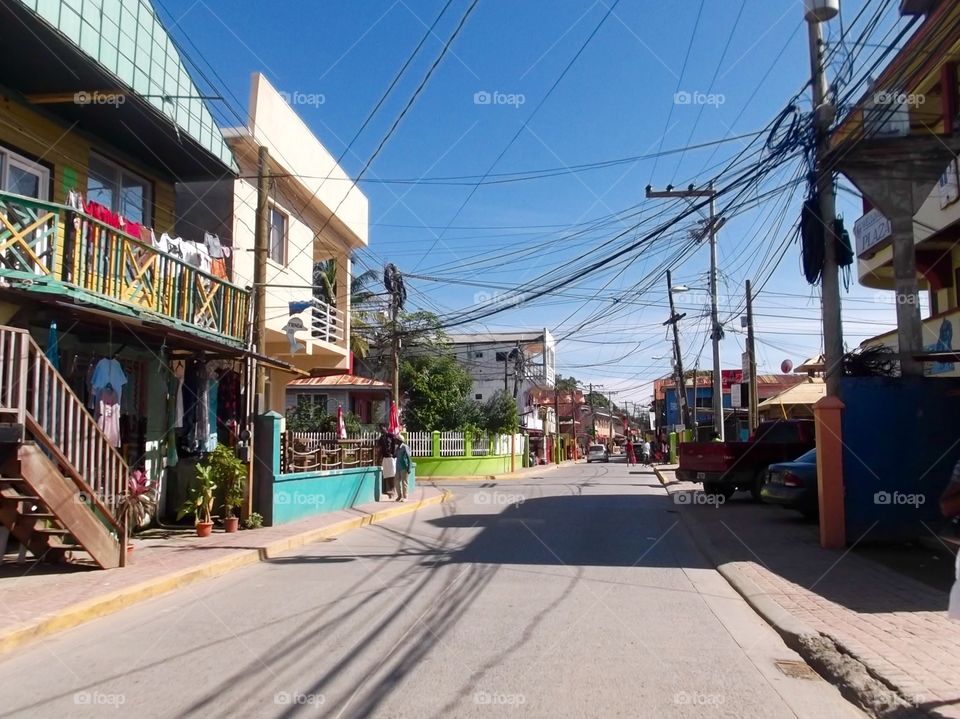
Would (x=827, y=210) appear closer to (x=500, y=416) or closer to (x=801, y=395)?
(x=801, y=395)

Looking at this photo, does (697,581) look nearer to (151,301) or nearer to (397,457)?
(151,301)

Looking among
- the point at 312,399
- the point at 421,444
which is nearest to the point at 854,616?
the point at 421,444

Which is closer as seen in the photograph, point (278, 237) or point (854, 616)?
point (854, 616)

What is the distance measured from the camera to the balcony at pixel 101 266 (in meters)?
9.60

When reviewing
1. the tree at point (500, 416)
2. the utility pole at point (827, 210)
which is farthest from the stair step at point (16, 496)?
the tree at point (500, 416)

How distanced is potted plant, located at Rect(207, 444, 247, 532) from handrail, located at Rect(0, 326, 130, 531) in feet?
9.12

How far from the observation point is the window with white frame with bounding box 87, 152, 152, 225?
13.5 m

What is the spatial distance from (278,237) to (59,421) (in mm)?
9856

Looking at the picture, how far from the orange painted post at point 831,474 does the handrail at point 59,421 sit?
9461 millimetres

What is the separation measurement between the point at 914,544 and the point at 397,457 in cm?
1209

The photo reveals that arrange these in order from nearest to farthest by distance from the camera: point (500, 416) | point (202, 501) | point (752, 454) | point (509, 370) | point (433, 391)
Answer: point (202, 501)
point (752, 454)
point (500, 416)
point (433, 391)
point (509, 370)

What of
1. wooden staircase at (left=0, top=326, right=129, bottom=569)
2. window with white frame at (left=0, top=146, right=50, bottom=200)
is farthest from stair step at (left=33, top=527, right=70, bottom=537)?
window with white frame at (left=0, top=146, right=50, bottom=200)

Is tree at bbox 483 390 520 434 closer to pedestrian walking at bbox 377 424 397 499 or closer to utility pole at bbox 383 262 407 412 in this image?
utility pole at bbox 383 262 407 412

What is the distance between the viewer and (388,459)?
20.1 meters
